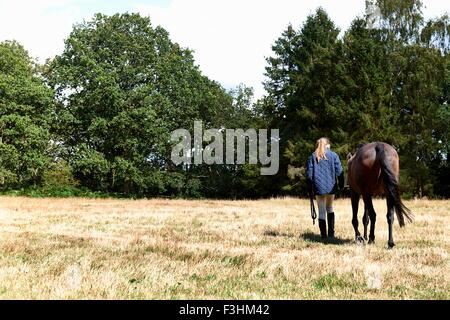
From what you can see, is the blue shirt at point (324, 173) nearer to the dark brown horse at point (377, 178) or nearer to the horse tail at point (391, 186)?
the dark brown horse at point (377, 178)

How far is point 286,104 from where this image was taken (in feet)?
136

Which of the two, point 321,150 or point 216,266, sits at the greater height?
point 321,150

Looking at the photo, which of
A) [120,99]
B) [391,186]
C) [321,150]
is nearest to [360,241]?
[391,186]

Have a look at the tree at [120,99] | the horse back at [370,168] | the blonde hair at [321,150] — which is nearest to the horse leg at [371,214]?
the horse back at [370,168]

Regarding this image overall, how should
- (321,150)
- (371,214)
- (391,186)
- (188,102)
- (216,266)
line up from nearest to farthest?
(216,266)
(391,186)
(371,214)
(321,150)
(188,102)

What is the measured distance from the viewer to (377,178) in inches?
356

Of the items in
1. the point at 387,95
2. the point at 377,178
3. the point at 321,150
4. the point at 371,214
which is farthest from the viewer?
the point at 387,95

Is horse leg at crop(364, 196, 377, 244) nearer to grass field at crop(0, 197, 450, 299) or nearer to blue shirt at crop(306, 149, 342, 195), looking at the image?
grass field at crop(0, 197, 450, 299)

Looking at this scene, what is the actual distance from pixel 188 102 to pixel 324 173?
1381 inches

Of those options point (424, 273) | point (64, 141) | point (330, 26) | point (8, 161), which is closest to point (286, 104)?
point (330, 26)

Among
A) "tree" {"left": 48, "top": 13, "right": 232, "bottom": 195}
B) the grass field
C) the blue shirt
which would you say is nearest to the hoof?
the grass field

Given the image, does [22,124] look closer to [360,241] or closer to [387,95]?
[387,95]

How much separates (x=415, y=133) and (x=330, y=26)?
13542mm
